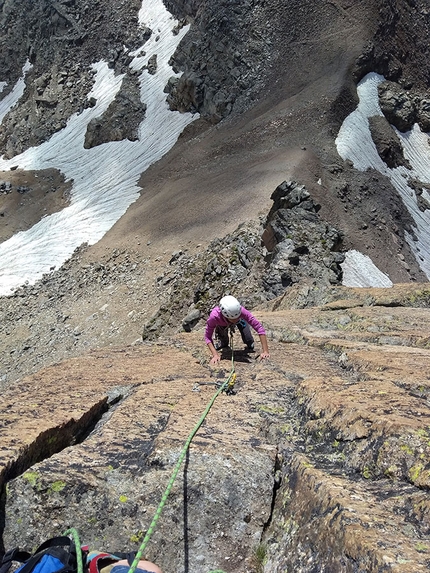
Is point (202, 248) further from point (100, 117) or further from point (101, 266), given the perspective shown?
point (100, 117)

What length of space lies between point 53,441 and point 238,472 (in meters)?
2.26

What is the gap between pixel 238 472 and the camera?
4.98 metres

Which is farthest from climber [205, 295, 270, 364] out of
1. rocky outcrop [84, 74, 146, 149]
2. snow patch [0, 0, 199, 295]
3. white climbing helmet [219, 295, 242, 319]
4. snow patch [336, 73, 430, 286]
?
rocky outcrop [84, 74, 146, 149]

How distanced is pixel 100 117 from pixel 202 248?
117 ft

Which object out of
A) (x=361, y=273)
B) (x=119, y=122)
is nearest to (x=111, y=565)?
(x=361, y=273)

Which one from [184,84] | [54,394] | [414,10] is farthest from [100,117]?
[54,394]

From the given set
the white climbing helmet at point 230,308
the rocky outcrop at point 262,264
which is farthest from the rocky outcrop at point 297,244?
the white climbing helmet at point 230,308

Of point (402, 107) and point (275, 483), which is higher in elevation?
point (275, 483)

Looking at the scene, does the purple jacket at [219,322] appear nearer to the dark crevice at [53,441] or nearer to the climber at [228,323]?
the climber at [228,323]

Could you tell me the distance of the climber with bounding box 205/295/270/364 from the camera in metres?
9.30

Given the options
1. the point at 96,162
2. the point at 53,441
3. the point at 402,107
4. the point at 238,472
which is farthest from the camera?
the point at 96,162

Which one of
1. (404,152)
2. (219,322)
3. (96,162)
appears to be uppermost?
(96,162)

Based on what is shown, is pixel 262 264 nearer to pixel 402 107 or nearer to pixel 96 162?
pixel 402 107

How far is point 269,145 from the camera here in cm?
4388
